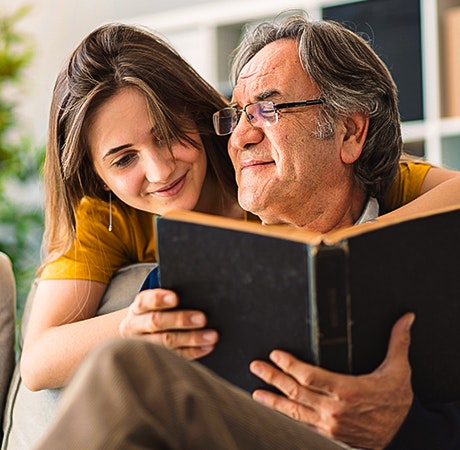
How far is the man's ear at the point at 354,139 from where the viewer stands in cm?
190

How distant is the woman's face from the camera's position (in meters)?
1.89

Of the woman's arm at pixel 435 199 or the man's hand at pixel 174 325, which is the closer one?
the man's hand at pixel 174 325

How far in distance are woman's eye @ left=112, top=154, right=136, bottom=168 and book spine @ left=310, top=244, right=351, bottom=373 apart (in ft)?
2.65

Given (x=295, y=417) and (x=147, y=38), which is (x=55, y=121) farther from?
(x=295, y=417)

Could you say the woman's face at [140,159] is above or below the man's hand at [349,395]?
above

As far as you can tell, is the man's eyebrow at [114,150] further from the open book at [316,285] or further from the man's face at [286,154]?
the open book at [316,285]

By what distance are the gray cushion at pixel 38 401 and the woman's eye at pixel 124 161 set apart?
0.78 feet

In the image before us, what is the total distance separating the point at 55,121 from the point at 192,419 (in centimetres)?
111

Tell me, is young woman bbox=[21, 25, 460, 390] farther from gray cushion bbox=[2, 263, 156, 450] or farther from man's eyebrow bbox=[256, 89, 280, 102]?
man's eyebrow bbox=[256, 89, 280, 102]

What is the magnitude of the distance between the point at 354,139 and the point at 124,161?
0.50 metres

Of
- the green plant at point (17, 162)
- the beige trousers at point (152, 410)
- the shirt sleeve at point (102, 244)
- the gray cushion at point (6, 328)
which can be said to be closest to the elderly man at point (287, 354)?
the beige trousers at point (152, 410)

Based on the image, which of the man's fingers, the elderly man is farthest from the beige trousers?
the man's fingers

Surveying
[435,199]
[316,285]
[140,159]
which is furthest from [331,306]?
[140,159]

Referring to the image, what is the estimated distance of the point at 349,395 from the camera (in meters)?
1.30
